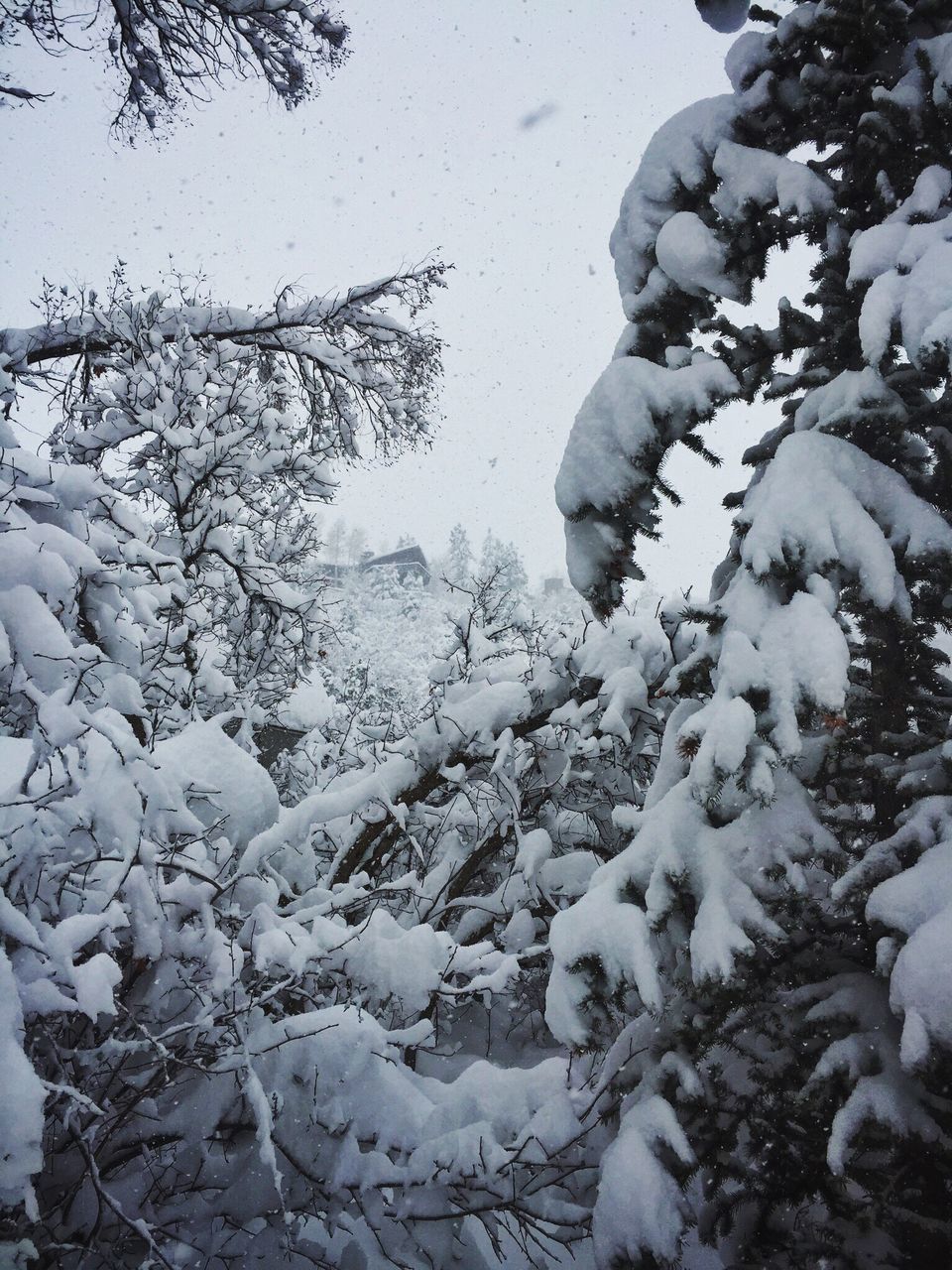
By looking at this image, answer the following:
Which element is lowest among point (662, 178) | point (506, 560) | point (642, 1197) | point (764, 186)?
point (642, 1197)

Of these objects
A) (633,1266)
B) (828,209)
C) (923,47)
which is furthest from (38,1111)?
(923,47)

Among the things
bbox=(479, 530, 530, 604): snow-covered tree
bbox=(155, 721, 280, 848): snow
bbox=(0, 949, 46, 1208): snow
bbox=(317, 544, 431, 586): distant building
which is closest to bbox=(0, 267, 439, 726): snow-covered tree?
bbox=(155, 721, 280, 848): snow

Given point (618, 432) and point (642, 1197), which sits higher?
point (618, 432)

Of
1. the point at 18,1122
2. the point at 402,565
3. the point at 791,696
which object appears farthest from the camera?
the point at 402,565

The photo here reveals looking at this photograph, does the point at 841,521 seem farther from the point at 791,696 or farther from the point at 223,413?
the point at 223,413

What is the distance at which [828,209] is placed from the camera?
2.26 m

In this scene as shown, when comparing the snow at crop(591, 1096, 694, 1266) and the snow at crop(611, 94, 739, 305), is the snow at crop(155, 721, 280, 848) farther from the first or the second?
the snow at crop(611, 94, 739, 305)

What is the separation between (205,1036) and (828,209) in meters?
3.91

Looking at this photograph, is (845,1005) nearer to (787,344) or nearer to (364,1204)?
(364,1204)

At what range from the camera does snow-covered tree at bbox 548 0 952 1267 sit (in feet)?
5.87

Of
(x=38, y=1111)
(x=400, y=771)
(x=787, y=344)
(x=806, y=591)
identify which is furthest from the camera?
(x=400, y=771)

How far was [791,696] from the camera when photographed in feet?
5.86

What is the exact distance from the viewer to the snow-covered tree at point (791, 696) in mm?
1789

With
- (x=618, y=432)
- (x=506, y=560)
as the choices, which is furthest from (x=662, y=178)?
(x=506, y=560)
